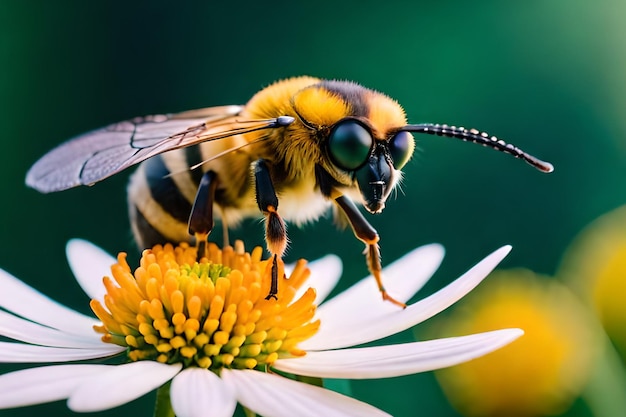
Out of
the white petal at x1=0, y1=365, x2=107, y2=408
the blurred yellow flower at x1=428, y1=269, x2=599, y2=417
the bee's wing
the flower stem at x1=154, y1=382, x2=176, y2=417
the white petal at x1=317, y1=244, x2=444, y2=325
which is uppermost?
the bee's wing

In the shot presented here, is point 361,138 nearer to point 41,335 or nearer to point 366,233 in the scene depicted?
point 366,233

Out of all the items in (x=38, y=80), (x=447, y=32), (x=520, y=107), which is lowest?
(x=520, y=107)

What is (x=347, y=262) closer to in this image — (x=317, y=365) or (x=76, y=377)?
(x=317, y=365)

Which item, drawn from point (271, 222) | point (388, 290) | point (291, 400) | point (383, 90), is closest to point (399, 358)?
point (291, 400)

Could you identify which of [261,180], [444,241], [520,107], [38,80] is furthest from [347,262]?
[261,180]

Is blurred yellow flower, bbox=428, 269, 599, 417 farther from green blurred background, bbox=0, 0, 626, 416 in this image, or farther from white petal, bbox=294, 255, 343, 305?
green blurred background, bbox=0, 0, 626, 416

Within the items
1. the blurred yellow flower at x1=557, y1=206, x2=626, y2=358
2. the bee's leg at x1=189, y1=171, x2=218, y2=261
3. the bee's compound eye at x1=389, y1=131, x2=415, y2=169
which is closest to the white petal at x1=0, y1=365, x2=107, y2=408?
the bee's leg at x1=189, y1=171, x2=218, y2=261
